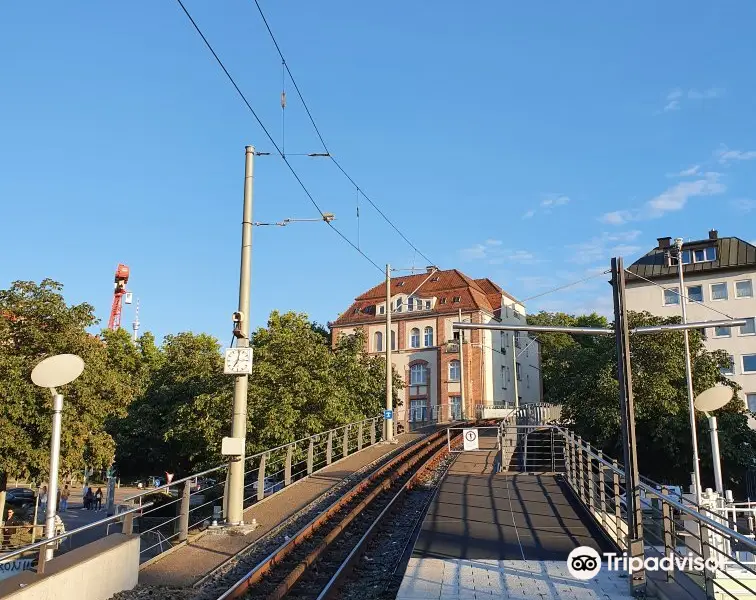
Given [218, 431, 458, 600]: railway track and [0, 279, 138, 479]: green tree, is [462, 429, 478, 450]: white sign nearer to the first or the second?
[218, 431, 458, 600]: railway track

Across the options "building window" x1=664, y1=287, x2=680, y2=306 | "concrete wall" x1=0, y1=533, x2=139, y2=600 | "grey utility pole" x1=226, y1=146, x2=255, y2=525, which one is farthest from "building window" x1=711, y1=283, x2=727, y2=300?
"concrete wall" x1=0, y1=533, x2=139, y2=600

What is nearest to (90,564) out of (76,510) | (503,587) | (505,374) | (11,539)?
(503,587)

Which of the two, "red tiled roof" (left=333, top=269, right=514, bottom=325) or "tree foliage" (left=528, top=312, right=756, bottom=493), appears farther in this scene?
"red tiled roof" (left=333, top=269, right=514, bottom=325)

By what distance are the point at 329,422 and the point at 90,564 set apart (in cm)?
1772

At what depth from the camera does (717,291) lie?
5497 centimetres

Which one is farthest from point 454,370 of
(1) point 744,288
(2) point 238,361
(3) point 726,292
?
(2) point 238,361

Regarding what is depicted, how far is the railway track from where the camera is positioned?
849 cm

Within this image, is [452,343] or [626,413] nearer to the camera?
[626,413]

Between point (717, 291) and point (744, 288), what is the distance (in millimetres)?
1961

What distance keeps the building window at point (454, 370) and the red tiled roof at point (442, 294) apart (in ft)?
16.6

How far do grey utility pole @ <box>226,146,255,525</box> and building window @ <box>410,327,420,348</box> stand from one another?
54.7m

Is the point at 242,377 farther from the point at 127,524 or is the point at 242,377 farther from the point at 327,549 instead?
the point at 127,524

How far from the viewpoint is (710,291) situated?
181 ft

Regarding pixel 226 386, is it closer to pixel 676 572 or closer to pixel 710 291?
pixel 676 572
